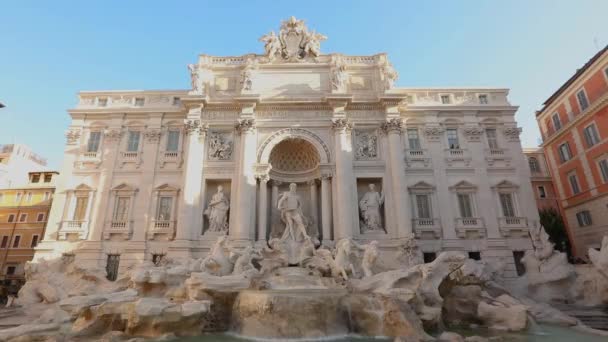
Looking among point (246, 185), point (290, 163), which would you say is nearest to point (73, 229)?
point (246, 185)

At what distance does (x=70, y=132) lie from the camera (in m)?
19.3

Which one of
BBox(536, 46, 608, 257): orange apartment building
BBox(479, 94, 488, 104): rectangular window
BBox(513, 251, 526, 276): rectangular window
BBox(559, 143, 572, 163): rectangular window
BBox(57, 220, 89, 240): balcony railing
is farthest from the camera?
BBox(559, 143, 572, 163): rectangular window

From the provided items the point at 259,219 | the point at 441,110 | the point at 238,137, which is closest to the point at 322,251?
the point at 259,219

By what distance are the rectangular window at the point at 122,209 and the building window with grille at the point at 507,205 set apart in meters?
21.6

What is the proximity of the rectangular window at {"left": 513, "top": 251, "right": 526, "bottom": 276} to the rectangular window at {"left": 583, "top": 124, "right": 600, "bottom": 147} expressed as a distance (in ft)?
32.6

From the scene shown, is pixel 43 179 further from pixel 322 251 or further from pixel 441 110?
pixel 441 110

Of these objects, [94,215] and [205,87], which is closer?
[94,215]

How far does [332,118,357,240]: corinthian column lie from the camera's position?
16781 mm

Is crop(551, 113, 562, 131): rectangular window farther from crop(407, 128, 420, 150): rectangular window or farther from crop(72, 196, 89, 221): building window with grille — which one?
crop(72, 196, 89, 221): building window with grille

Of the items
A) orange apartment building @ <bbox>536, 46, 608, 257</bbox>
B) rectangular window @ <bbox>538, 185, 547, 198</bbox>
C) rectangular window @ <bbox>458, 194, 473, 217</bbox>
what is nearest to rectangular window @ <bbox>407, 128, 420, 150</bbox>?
rectangular window @ <bbox>458, 194, 473, 217</bbox>

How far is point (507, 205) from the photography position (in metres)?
18.3

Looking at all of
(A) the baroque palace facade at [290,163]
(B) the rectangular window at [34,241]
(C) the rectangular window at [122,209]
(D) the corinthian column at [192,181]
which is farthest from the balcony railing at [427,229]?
(B) the rectangular window at [34,241]

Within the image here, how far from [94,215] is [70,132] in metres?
5.72

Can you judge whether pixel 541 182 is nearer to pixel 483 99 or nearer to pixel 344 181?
pixel 483 99
